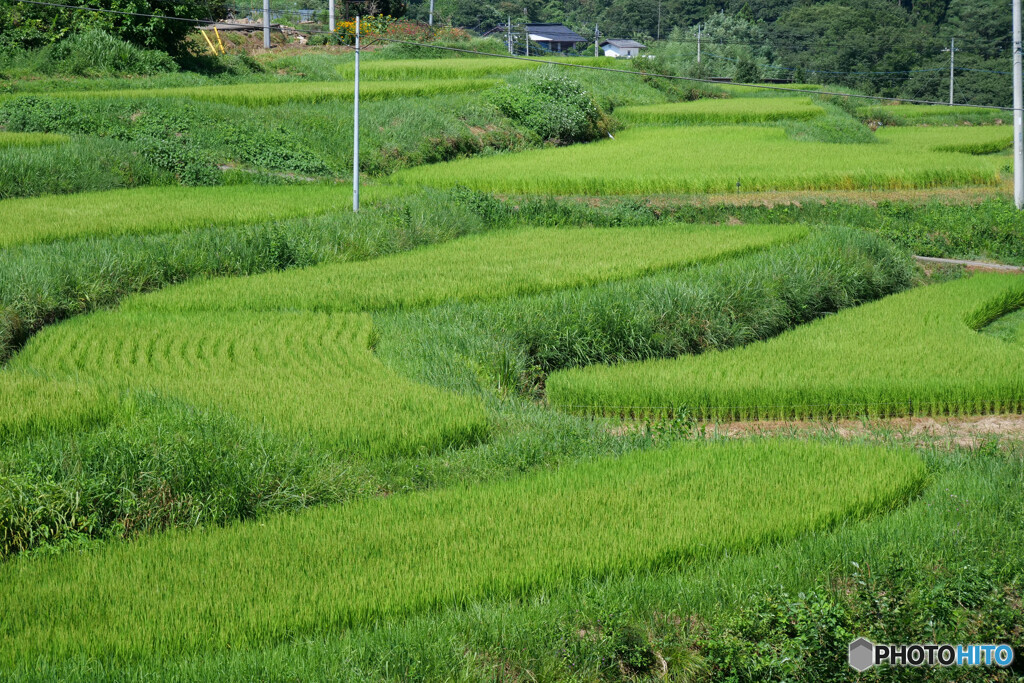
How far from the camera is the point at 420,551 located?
5070 mm

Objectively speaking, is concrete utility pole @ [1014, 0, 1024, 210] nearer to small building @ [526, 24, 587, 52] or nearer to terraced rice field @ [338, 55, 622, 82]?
terraced rice field @ [338, 55, 622, 82]

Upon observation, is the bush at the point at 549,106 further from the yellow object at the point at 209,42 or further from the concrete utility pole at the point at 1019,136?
the concrete utility pole at the point at 1019,136

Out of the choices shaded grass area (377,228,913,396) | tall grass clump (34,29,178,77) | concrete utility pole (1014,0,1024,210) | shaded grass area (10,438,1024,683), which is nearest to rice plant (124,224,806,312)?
shaded grass area (377,228,913,396)

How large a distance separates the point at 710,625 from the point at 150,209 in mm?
11074

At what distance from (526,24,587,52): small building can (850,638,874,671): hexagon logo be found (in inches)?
2307

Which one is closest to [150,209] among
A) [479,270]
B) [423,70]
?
[479,270]

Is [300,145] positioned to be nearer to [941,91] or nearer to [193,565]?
[193,565]

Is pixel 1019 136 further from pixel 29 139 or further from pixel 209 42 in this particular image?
Answer: pixel 209 42

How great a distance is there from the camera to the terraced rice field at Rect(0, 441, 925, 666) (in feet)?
14.4

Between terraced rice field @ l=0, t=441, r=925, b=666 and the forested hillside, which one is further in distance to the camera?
the forested hillside

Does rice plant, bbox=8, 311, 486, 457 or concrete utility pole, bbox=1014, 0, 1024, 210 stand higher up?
concrete utility pole, bbox=1014, 0, 1024, 210

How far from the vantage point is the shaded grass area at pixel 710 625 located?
406 cm

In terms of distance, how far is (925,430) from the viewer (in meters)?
7.96

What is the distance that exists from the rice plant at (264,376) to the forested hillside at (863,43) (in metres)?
35.4
